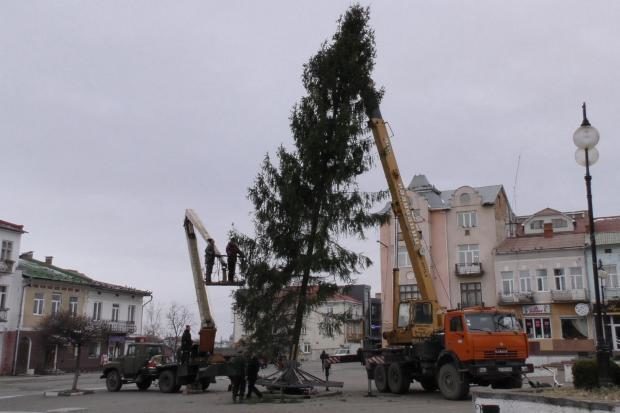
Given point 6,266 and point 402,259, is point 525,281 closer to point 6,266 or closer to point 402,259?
point 402,259

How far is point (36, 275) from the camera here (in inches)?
1841

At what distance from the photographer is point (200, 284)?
24.5 metres

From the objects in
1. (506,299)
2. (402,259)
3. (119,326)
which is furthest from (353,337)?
(119,326)

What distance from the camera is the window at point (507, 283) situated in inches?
1967

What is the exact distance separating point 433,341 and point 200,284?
9.50 m

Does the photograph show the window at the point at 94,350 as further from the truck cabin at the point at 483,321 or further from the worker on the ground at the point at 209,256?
the truck cabin at the point at 483,321

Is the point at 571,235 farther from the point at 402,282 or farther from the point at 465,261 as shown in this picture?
the point at 402,282

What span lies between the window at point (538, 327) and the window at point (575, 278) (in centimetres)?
336

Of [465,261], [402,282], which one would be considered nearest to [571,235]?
[465,261]

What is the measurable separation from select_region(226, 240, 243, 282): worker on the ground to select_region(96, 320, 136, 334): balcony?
103 feet

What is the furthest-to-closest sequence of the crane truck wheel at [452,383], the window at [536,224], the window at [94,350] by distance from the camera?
the window at [536,224] < the window at [94,350] < the crane truck wheel at [452,383]

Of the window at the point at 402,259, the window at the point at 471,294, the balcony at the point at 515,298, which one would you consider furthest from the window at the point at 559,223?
the window at the point at 402,259

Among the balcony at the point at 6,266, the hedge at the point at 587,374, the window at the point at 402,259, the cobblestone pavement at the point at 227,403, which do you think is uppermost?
the window at the point at 402,259

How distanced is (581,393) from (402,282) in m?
44.1
